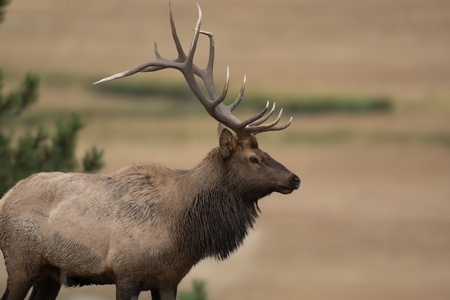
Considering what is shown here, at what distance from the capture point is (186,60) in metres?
7.86

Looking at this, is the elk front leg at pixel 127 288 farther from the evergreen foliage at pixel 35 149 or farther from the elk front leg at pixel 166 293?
the evergreen foliage at pixel 35 149

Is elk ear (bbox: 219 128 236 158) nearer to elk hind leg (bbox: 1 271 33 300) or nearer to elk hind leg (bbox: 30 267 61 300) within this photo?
elk hind leg (bbox: 30 267 61 300)

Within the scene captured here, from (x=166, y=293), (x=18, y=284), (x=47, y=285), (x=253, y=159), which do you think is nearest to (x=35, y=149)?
(x=47, y=285)

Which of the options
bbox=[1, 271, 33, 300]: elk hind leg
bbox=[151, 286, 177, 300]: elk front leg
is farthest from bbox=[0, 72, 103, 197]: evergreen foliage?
bbox=[151, 286, 177, 300]: elk front leg

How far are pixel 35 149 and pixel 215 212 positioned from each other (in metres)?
4.90

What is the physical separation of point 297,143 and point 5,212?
2137cm

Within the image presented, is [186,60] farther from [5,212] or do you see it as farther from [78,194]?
[5,212]

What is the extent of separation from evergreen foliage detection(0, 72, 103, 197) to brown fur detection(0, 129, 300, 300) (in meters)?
3.66

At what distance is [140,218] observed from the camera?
7.51 meters

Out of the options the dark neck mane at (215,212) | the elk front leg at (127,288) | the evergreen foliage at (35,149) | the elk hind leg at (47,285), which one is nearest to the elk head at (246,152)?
the dark neck mane at (215,212)

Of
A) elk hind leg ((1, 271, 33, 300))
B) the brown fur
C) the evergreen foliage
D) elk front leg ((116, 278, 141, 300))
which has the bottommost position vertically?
elk hind leg ((1, 271, 33, 300))

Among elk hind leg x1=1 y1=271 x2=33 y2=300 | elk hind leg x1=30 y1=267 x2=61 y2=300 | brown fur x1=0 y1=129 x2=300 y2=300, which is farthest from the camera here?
elk hind leg x1=30 y1=267 x2=61 y2=300

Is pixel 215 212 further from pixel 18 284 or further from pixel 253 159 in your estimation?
pixel 18 284

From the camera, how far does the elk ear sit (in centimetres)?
756
